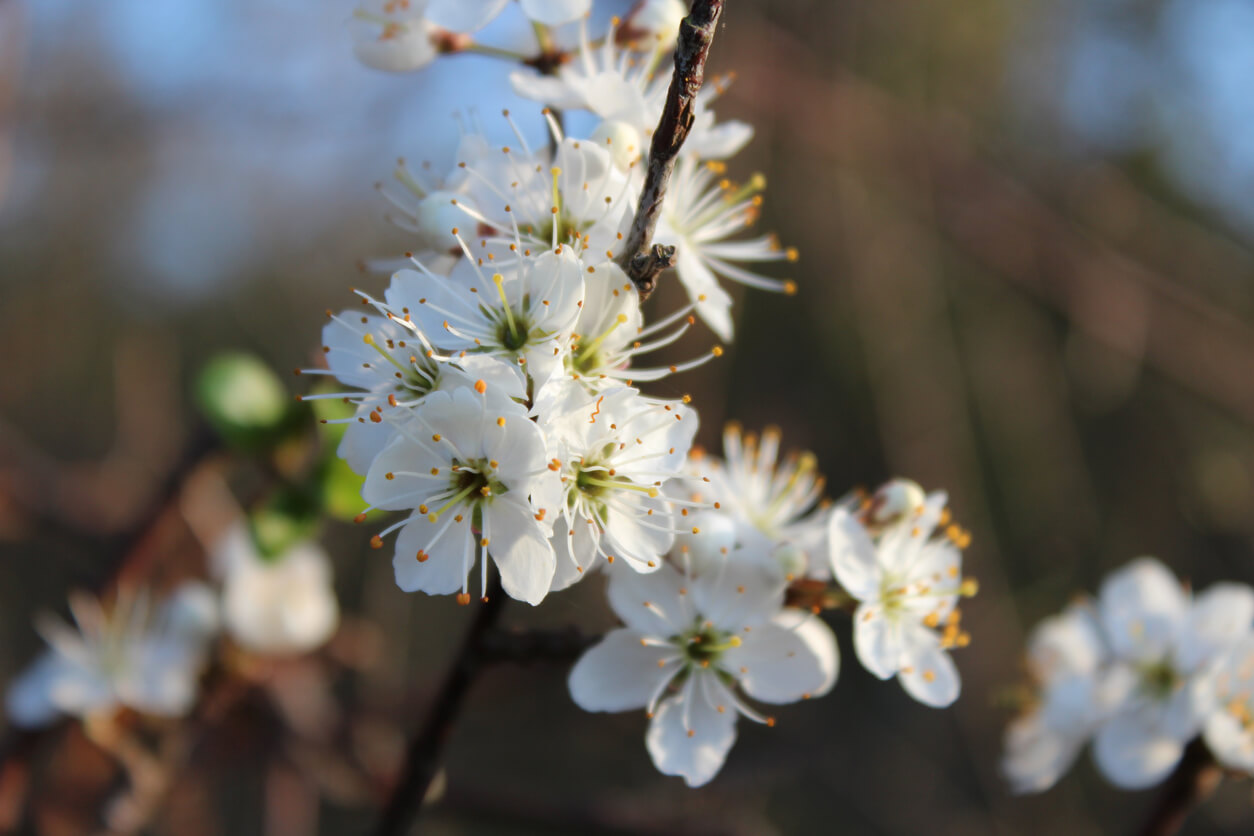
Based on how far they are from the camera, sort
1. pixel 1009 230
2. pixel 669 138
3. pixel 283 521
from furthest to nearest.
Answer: pixel 1009 230, pixel 283 521, pixel 669 138

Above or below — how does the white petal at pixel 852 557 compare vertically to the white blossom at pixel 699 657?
above

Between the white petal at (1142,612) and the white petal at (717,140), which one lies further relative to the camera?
the white petal at (1142,612)

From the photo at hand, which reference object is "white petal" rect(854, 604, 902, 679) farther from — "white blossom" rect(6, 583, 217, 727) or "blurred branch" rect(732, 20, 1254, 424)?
"blurred branch" rect(732, 20, 1254, 424)

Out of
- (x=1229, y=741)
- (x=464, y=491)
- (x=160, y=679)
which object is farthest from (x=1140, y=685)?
(x=160, y=679)

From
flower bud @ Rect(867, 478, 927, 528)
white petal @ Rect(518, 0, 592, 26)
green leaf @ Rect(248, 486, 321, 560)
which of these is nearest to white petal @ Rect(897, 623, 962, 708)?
flower bud @ Rect(867, 478, 927, 528)

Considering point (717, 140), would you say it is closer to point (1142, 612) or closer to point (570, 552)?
point (570, 552)

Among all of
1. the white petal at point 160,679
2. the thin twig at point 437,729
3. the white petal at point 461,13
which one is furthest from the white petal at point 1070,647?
the white petal at point 160,679

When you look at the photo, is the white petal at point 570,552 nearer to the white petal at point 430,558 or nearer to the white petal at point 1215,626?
the white petal at point 430,558
